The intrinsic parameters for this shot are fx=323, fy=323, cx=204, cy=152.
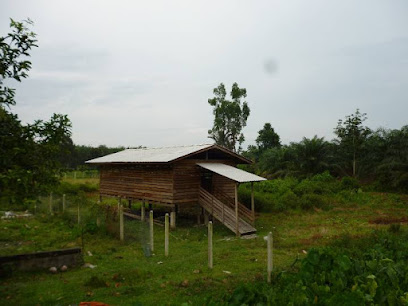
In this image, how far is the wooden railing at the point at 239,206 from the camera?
55.0ft

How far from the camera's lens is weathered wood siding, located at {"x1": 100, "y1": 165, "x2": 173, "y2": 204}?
57.7 ft

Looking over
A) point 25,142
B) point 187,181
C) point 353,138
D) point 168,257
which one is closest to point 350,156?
point 353,138

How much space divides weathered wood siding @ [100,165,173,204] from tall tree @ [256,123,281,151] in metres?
32.2

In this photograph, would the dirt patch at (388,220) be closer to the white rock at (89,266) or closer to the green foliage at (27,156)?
the white rock at (89,266)

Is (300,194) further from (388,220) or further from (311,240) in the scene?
(311,240)

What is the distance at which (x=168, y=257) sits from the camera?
10.9 meters

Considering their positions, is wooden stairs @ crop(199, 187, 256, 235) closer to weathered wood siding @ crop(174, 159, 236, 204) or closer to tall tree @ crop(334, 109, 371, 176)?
weathered wood siding @ crop(174, 159, 236, 204)

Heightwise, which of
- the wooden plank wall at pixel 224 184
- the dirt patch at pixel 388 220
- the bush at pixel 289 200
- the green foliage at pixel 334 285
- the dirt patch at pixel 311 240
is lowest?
the dirt patch at pixel 311 240

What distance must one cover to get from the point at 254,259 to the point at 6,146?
7.60 m

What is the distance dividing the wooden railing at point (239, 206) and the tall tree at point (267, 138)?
32.5 meters

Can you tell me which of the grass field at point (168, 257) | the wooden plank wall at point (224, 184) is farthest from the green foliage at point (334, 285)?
the wooden plank wall at point (224, 184)

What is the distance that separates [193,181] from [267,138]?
114 feet

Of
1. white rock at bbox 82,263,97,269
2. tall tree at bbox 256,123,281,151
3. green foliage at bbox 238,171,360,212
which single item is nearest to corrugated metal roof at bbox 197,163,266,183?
green foliage at bbox 238,171,360,212

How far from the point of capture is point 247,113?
4472 cm
